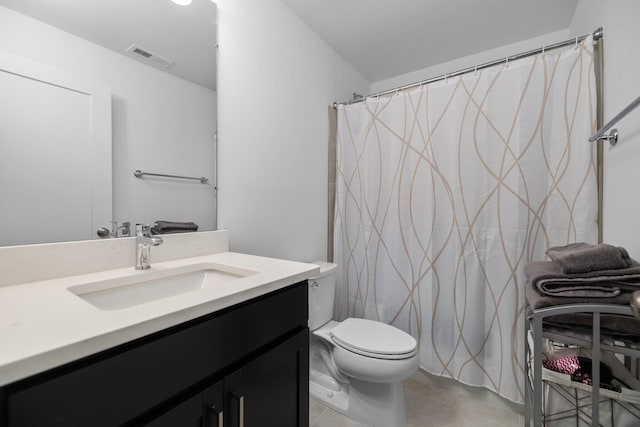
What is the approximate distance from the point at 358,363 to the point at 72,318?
1.15 m

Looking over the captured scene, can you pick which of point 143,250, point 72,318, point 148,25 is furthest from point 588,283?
point 148,25

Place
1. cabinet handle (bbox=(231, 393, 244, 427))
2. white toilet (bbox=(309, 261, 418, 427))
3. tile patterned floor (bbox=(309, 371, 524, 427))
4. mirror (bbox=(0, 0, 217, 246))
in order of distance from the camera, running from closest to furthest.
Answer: cabinet handle (bbox=(231, 393, 244, 427))
mirror (bbox=(0, 0, 217, 246))
white toilet (bbox=(309, 261, 418, 427))
tile patterned floor (bbox=(309, 371, 524, 427))

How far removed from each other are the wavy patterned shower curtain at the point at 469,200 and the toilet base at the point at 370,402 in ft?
1.43

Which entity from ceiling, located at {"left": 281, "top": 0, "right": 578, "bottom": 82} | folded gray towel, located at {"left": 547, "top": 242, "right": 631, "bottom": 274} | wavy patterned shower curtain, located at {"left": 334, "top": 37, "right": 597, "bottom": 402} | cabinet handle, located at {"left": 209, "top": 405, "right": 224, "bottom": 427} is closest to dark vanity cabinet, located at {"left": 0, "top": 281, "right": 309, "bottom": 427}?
cabinet handle, located at {"left": 209, "top": 405, "right": 224, "bottom": 427}

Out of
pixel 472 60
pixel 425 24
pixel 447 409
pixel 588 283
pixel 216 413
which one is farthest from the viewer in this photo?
pixel 472 60

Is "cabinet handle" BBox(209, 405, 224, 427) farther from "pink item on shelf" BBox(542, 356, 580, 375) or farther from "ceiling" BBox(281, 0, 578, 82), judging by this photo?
"ceiling" BBox(281, 0, 578, 82)

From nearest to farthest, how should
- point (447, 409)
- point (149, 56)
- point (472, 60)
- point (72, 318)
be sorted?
point (72, 318), point (149, 56), point (447, 409), point (472, 60)

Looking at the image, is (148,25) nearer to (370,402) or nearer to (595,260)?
(595,260)

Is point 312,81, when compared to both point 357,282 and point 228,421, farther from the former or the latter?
point 228,421

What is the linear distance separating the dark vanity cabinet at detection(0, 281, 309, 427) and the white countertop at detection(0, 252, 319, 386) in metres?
0.03

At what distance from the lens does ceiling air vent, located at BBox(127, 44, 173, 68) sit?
3.49ft

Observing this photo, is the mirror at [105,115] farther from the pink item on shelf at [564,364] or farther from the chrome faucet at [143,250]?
the pink item on shelf at [564,364]

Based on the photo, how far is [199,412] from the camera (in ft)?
2.11

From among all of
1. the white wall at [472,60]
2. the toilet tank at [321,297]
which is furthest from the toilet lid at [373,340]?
the white wall at [472,60]
